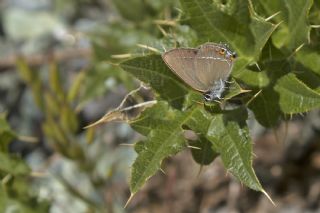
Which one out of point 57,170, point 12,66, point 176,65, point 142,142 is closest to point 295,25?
point 176,65

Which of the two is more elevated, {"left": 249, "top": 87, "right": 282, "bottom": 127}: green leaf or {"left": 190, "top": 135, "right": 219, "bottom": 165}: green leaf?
{"left": 249, "top": 87, "right": 282, "bottom": 127}: green leaf

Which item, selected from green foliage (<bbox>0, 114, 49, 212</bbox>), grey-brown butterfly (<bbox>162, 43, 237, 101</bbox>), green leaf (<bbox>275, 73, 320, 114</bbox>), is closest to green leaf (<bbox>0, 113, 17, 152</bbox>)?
green foliage (<bbox>0, 114, 49, 212</bbox>)

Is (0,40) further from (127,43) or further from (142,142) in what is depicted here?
(142,142)

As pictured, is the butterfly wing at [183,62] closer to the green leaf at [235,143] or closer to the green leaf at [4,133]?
the green leaf at [235,143]

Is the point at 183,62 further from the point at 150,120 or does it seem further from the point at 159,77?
the point at 150,120

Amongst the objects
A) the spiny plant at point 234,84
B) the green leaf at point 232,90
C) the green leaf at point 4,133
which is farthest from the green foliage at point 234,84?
the green leaf at point 4,133

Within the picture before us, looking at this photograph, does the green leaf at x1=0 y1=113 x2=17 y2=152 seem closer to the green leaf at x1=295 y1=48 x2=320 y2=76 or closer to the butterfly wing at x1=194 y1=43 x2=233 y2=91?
the butterfly wing at x1=194 y1=43 x2=233 y2=91

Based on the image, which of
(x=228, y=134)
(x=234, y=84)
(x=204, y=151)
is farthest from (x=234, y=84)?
(x=204, y=151)
